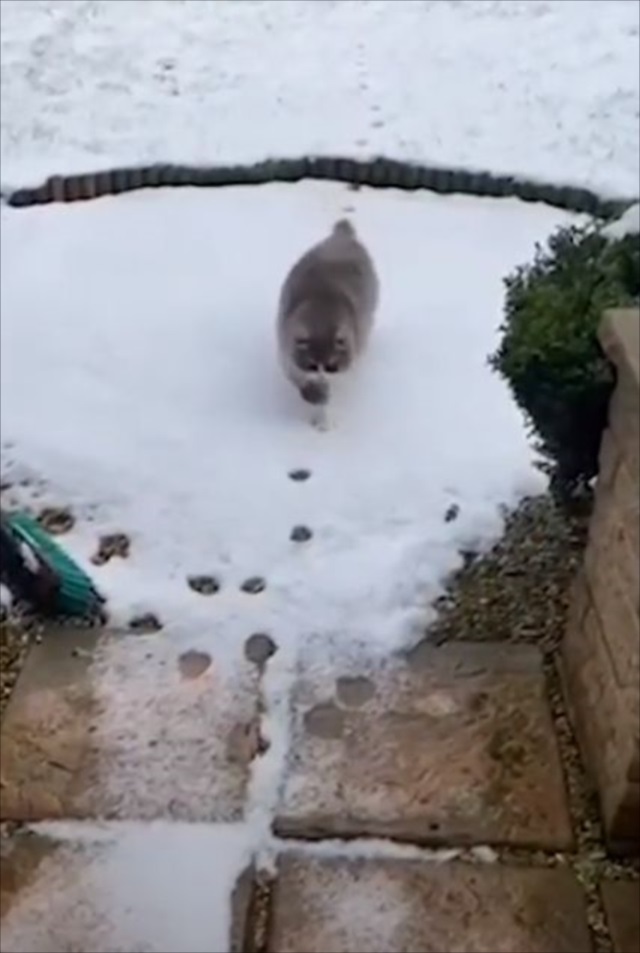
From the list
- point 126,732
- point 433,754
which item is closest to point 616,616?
point 433,754

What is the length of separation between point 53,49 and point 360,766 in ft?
11.8

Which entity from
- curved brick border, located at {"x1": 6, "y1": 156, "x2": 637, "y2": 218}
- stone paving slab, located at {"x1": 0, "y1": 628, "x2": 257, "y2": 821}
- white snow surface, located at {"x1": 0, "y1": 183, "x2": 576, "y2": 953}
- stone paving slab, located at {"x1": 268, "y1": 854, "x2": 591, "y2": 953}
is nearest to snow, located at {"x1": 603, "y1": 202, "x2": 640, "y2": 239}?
white snow surface, located at {"x1": 0, "y1": 183, "x2": 576, "y2": 953}

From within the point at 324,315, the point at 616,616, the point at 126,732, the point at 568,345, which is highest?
the point at 568,345

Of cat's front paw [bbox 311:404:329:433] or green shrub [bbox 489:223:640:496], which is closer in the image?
green shrub [bbox 489:223:640:496]

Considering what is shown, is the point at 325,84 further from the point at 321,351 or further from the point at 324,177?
the point at 321,351

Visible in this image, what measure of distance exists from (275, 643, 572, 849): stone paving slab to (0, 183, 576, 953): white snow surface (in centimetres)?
5

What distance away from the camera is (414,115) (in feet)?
14.5

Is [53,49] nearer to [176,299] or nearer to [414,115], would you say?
[414,115]

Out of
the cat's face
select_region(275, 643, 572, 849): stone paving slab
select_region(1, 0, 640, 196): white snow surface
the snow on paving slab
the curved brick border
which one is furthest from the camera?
select_region(1, 0, 640, 196): white snow surface

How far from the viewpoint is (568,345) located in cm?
218

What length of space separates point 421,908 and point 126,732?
54 cm

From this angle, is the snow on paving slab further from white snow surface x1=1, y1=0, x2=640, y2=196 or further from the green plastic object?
white snow surface x1=1, y1=0, x2=640, y2=196

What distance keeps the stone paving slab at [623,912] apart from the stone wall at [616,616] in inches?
2.3

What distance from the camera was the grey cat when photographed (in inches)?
116
